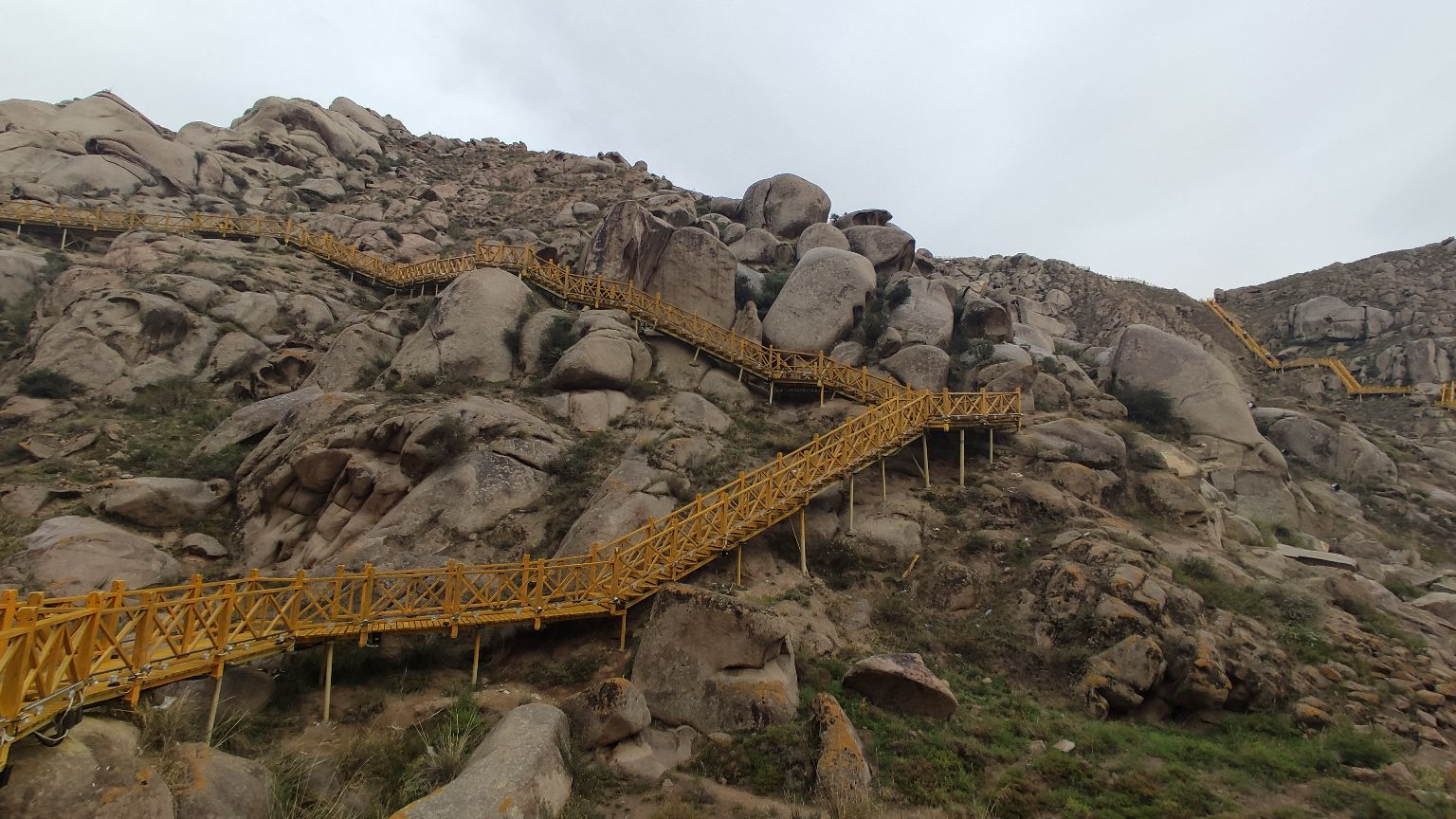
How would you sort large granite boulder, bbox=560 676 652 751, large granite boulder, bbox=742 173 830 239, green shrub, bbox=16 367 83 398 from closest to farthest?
large granite boulder, bbox=560 676 652 751, green shrub, bbox=16 367 83 398, large granite boulder, bbox=742 173 830 239

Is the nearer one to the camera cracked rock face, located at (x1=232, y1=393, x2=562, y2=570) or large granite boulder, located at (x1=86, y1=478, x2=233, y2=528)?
cracked rock face, located at (x1=232, y1=393, x2=562, y2=570)

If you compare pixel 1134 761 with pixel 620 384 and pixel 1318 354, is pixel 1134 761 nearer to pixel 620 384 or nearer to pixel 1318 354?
pixel 620 384

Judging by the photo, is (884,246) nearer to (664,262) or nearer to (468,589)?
(664,262)

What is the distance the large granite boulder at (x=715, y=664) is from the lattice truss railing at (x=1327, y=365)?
48904 millimetres

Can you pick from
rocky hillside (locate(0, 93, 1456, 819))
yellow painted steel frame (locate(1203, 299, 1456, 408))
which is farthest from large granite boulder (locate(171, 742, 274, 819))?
yellow painted steel frame (locate(1203, 299, 1456, 408))

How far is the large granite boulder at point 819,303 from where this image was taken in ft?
97.1

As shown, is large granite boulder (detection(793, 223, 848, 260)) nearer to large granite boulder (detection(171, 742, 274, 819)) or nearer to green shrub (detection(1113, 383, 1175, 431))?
green shrub (detection(1113, 383, 1175, 431))

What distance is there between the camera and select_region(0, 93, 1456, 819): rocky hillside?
9656 millimetres

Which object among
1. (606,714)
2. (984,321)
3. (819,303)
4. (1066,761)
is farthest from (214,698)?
(984,321)

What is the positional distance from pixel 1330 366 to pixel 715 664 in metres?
54.0

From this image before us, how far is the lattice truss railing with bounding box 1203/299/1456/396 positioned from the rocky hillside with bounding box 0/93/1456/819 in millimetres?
3541

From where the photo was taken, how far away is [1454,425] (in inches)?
1435

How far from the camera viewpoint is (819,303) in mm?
30328

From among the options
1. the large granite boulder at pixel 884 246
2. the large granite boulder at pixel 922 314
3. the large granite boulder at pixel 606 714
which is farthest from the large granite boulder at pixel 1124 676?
the large granite boulder at pixel 884 246
